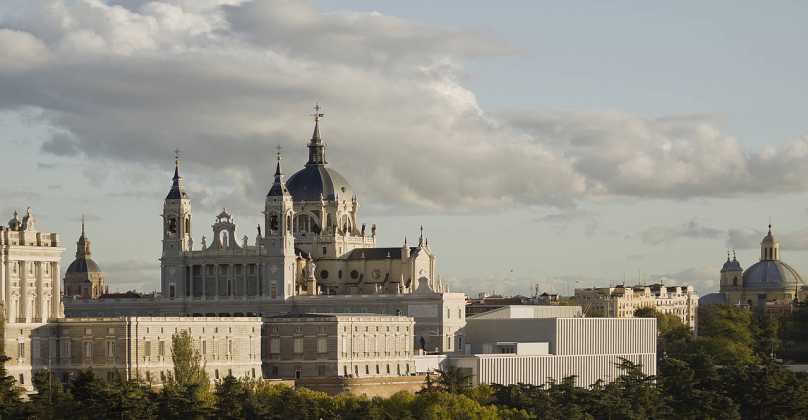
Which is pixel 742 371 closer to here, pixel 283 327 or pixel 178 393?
pixel 283 327

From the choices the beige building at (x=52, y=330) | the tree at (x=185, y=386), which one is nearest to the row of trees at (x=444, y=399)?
the tree at (x=185, y=386)

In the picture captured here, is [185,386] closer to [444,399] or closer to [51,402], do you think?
[51,402]

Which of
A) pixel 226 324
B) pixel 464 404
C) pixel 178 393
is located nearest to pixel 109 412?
pixel 178 393

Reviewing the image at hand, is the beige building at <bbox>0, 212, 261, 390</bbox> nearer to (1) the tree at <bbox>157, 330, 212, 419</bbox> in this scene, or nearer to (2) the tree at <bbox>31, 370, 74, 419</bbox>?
(1) the tree at <bbox>157, 330, 212, 419</bbox>

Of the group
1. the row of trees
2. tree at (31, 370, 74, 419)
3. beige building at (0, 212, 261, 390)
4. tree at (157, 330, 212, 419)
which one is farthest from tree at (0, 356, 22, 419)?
beige building at (0, 212, 261, 390)

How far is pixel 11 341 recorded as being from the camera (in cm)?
17600

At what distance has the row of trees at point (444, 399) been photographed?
153250 mm

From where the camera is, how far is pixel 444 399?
16212 centimetres

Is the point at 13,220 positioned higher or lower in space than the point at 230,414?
higher

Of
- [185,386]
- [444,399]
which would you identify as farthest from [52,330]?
[444,399]

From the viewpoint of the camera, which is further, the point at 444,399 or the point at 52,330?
the point at 52,330

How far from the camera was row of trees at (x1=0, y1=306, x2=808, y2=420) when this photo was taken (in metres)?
153

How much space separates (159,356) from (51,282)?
35.7 ft

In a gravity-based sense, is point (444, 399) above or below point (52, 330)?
below
